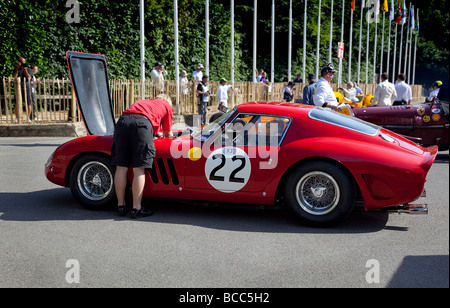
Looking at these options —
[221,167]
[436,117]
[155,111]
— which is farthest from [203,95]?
[221,167]

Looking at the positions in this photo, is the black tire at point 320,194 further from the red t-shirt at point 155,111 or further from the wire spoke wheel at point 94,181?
the wire spoke wheel at point 94,181

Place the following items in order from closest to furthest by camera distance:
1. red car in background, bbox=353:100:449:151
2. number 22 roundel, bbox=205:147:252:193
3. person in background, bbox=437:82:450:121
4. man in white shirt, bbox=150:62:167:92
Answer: number 22 roundel, bbox=205:147:252:193 → person in background, bbox=437:82:450:121 → red car in background, bbox=353:100:449:151 → man in white shirt, bbox=150:62:167:92

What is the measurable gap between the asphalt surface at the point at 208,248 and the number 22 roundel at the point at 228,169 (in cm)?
35

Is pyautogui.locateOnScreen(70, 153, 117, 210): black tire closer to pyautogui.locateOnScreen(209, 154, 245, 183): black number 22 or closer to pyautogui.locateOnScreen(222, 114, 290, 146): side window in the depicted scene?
pyautogui.locateOnScreen(209, 154, 245, 183): black number 22

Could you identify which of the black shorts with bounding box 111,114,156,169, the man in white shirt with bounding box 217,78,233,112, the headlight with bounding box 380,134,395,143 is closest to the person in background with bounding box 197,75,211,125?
the man in white shirt with bounding box 217,78,233,112

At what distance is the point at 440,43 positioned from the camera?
8125 cm

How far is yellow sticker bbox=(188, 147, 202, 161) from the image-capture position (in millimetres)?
6016

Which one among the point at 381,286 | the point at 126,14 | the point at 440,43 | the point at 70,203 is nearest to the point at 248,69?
the point at 126,14

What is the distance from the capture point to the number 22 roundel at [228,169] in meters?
5.90

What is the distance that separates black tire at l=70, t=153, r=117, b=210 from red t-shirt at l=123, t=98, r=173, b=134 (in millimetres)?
677

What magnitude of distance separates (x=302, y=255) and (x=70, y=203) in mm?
3378

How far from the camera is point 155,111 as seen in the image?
6422 millimetres

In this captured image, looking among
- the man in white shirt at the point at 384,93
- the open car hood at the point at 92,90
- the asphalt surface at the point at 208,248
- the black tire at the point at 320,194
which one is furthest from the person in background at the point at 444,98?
the open car hood at the point at 92,90
